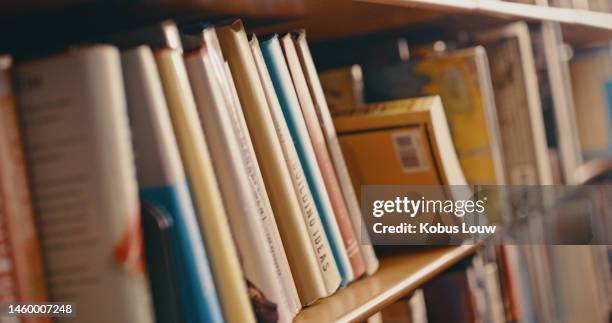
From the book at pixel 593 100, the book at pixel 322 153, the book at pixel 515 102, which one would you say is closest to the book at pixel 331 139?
the book at pixel 322 153

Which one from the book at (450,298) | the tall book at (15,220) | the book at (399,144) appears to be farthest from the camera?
the book at (450,298)

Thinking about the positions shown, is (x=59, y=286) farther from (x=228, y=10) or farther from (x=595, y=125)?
(x=595, y=125)

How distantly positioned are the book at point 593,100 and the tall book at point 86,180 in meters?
1.56

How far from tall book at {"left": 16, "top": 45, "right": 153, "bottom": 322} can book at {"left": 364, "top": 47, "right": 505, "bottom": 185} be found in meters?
0.76

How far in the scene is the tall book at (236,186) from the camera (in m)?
0.64

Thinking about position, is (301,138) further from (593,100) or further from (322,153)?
(593,100)

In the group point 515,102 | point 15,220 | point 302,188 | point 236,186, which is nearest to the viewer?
point 15,220

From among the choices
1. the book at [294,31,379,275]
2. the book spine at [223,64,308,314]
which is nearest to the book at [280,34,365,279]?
the book at [294,31,379,275]

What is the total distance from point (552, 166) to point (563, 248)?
1.10 ft

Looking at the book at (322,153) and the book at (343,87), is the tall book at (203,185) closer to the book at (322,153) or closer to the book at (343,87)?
the book at (322,153)

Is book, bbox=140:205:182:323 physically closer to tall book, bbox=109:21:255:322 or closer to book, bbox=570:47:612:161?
tall book, bbox=109:21:255:322

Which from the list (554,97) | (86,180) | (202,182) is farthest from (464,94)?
(86,180)

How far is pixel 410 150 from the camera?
3.36 feet

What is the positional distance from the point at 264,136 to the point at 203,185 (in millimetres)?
157
